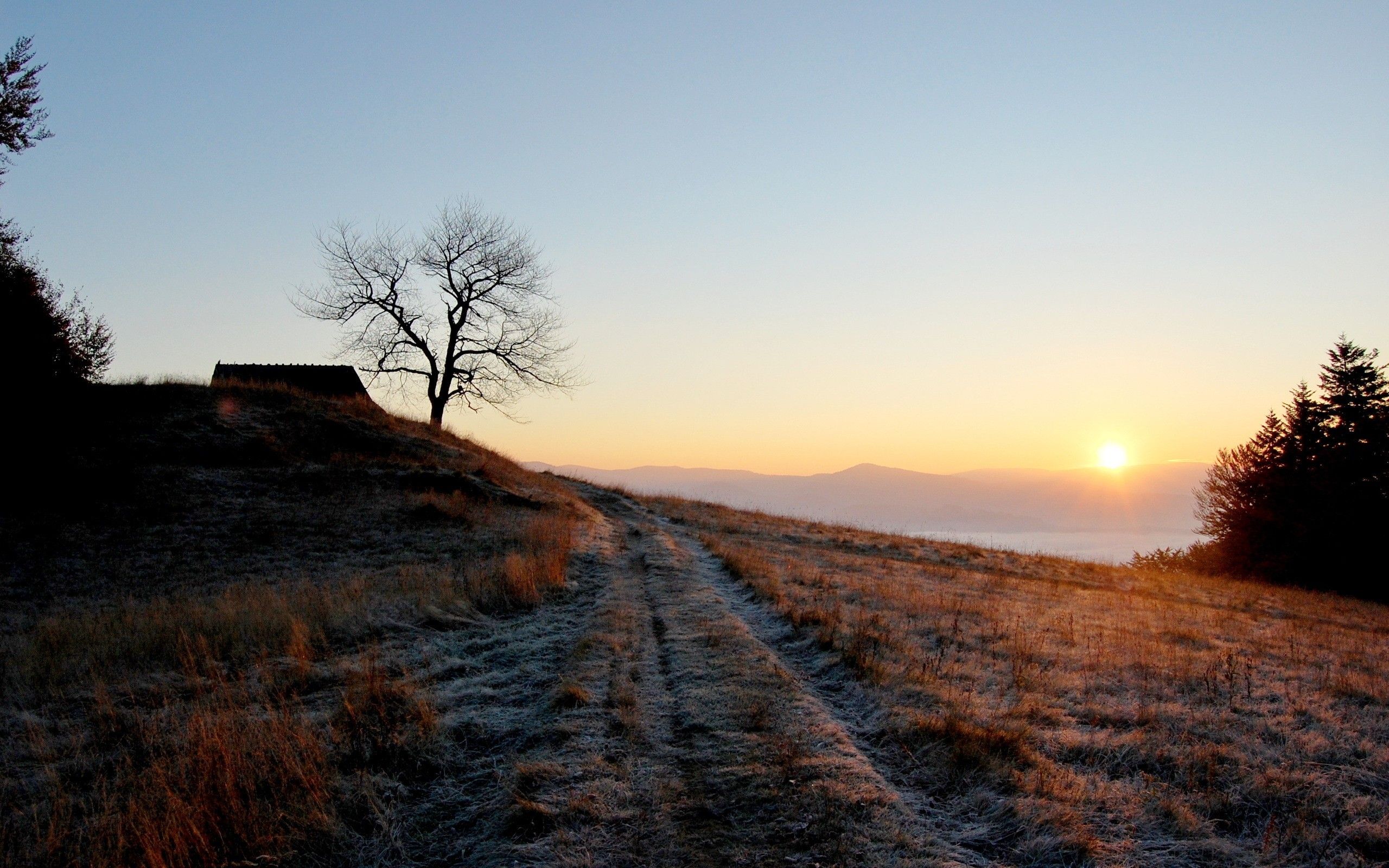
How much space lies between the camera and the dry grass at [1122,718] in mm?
5211

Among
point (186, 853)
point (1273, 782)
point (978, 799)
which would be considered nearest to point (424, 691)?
point (186, 853)

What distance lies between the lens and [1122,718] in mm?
7422

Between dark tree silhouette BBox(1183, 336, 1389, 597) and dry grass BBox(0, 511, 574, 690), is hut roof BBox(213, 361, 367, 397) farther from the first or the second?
dark tree silhouette BBox(1183, 336, 1389, 597)

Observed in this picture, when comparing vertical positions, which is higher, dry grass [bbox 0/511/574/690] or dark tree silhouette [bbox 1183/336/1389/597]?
dark tree silhouette [bbox 1183/336/1389/597]

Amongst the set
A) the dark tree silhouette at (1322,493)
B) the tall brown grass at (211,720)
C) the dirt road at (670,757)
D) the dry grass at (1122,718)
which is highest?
the dark tree silhouette at (1322,493)

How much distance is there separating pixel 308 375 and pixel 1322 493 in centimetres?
5202

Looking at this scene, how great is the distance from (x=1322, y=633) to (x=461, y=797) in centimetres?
1753

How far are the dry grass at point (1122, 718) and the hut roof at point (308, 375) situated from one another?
32.4 meters

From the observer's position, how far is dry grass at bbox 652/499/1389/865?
5.21 m

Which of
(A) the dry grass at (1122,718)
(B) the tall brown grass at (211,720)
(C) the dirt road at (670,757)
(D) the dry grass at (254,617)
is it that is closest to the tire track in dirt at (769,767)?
(C) the dirt road at (670,757)

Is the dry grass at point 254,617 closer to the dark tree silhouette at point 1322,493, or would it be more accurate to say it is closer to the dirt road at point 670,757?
the dirt road at point 670,757

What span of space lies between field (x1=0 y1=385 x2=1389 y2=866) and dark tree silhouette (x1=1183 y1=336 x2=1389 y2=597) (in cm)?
2053

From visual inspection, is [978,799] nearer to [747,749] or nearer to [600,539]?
[747,749]

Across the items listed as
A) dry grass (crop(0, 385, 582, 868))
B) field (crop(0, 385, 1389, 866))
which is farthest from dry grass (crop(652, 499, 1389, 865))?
dry grass (crop(0, 385, 582, 868))
